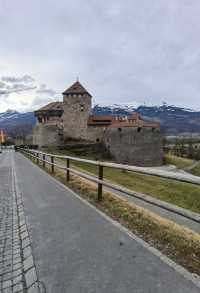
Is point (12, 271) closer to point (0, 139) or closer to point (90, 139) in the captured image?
point (90, 139)

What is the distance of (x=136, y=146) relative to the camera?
5859 cm

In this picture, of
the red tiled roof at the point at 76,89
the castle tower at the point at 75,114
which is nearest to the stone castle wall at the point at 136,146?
the castle tower at the point at 75,114

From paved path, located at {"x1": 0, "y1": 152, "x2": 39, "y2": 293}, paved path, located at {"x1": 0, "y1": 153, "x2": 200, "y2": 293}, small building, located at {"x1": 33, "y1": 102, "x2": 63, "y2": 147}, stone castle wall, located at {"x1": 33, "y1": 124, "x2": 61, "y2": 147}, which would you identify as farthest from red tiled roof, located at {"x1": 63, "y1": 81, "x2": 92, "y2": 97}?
paved path, located at {"x1": 0, "y1": 153, "x2": 200, "y2": 293}

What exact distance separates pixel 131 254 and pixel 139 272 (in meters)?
0.57

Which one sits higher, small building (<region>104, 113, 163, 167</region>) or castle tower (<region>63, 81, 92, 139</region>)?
castle tower (<region>63, 81, 92, 139</region>)

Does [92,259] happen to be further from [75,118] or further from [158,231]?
[75,118]

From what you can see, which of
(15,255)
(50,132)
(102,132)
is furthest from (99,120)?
(15,255)

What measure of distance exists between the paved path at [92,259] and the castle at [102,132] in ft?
171

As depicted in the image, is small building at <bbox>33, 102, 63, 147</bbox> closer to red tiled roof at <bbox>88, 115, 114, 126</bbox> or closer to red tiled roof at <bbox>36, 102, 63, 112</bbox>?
red tiled roof at <bbox>88, 115, 114, 126</bbox>

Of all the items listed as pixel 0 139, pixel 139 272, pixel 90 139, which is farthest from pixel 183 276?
pixel 0 139

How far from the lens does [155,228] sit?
5500 mm

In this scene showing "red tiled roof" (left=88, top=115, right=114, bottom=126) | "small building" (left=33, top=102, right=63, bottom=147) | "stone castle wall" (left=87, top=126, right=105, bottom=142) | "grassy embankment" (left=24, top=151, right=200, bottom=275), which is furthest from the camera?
"red tiled roof" (left=88, top=115, right=114, bottom=126)

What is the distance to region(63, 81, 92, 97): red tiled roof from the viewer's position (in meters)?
67.7

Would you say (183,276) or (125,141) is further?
(125,141)
